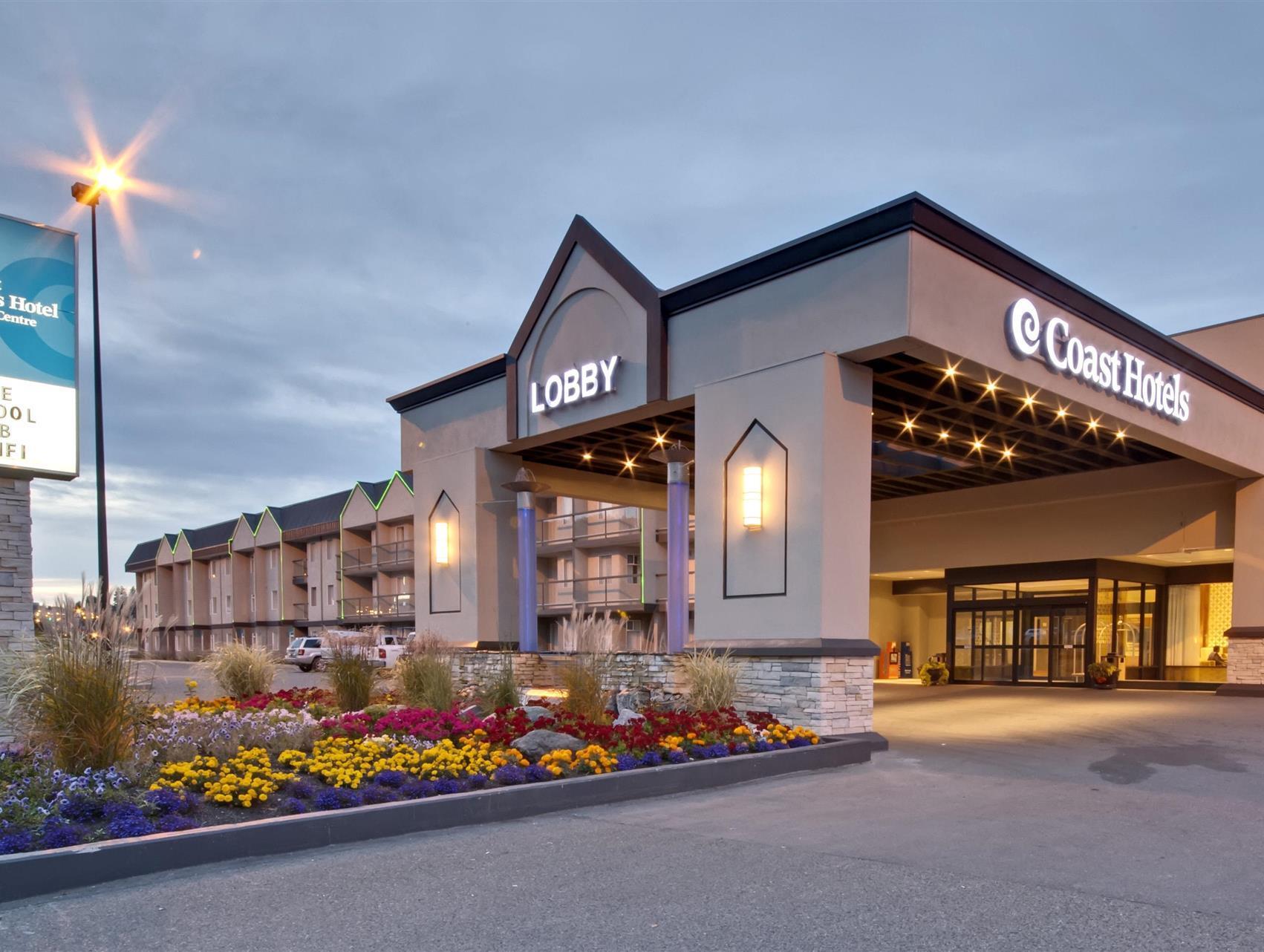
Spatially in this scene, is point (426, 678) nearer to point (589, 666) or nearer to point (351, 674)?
point (351, 674)

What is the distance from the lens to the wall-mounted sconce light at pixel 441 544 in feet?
59.1

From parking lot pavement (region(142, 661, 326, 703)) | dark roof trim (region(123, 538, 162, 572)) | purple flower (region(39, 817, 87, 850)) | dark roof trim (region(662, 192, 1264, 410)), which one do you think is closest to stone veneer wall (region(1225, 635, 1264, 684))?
dark roof trim (region(662, 192, 1264, 410))

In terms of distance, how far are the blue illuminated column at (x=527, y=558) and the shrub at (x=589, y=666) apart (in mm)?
4902

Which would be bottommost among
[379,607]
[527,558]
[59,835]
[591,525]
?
[379,607]

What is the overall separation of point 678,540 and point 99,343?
9.50m

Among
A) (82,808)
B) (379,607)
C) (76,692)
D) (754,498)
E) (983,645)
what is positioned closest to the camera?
(82,808)

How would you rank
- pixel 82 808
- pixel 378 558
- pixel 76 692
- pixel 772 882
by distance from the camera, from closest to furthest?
pixel 772 882 → pixel 82 808 → pixel 76 692 → pixel 378 558

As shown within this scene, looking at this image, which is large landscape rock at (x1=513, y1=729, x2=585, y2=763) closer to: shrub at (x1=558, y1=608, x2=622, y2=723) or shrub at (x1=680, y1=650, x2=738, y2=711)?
shrub at (x1=558, y1=608, x2=622, y2=723)

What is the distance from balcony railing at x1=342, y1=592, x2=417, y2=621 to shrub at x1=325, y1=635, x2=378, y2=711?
3377 centimetres

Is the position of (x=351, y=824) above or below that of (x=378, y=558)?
above

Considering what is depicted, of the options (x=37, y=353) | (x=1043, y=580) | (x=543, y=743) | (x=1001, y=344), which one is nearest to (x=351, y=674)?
(x=543, y=743)

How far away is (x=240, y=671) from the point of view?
1363cm

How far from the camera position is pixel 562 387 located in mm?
15633

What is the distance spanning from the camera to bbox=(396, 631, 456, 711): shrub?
11.6 metres
